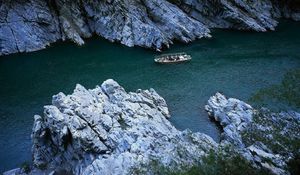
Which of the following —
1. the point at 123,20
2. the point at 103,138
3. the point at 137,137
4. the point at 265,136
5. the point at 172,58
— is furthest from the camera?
the point at 123,20

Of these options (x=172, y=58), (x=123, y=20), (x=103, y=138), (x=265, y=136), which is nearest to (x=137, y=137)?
(x=103, y=138)

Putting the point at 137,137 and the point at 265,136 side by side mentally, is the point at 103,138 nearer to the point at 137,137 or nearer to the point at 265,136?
the point at 137,137

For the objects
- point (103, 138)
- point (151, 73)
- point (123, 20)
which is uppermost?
point (123, 20)

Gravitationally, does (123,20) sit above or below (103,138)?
above

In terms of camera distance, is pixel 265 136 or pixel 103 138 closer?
pixel 265 136

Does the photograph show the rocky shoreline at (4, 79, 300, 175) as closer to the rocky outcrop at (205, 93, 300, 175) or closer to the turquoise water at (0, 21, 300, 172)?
the rocky outcrop at (205, 93, 300, 175)

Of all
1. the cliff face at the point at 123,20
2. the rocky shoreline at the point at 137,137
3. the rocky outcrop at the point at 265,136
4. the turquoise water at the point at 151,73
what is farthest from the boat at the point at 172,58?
the rocky outcrop at the point at 265,136
